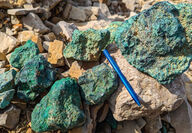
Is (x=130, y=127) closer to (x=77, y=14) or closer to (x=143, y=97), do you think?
(x=143, y=97)

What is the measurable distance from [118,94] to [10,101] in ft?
3.59

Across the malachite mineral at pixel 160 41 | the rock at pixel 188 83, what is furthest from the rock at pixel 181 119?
the malachite mineral at pixel 160 41

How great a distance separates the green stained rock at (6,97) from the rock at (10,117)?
66 mm

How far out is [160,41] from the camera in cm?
175

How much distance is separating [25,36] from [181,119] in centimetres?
237

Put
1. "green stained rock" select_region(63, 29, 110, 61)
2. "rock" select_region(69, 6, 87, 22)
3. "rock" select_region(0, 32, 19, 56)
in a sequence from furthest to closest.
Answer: "rock" select_region(69, 6, 87, 22) → "rock" select_region(0, 32, 19, 56) → "green stained rock" select_region(63, 29, 110, 61)

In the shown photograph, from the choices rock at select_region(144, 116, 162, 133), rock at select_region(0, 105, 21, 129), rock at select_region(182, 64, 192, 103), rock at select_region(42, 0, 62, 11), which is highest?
rock at select_region(42, 0, 62, 11)

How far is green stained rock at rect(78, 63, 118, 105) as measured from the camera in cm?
180

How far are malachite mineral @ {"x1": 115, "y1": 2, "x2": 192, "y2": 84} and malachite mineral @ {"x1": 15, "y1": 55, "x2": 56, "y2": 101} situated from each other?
2.79 ft

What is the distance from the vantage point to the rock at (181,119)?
2287mm

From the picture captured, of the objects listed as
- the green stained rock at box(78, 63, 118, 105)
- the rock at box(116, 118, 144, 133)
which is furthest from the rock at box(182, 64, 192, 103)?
the green stained rock at box(78, 63, 118, 105)

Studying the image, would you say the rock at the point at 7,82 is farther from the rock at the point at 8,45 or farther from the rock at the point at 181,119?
the rock at the point at 181,119

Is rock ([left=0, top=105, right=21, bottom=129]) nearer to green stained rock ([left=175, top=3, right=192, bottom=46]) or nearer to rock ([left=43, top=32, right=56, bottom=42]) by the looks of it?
rock ([left=43, top=32, right=56, bottom=42])

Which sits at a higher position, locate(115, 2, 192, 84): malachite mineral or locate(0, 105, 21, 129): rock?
locate(115, 2, 192, 84): malachite mineral
